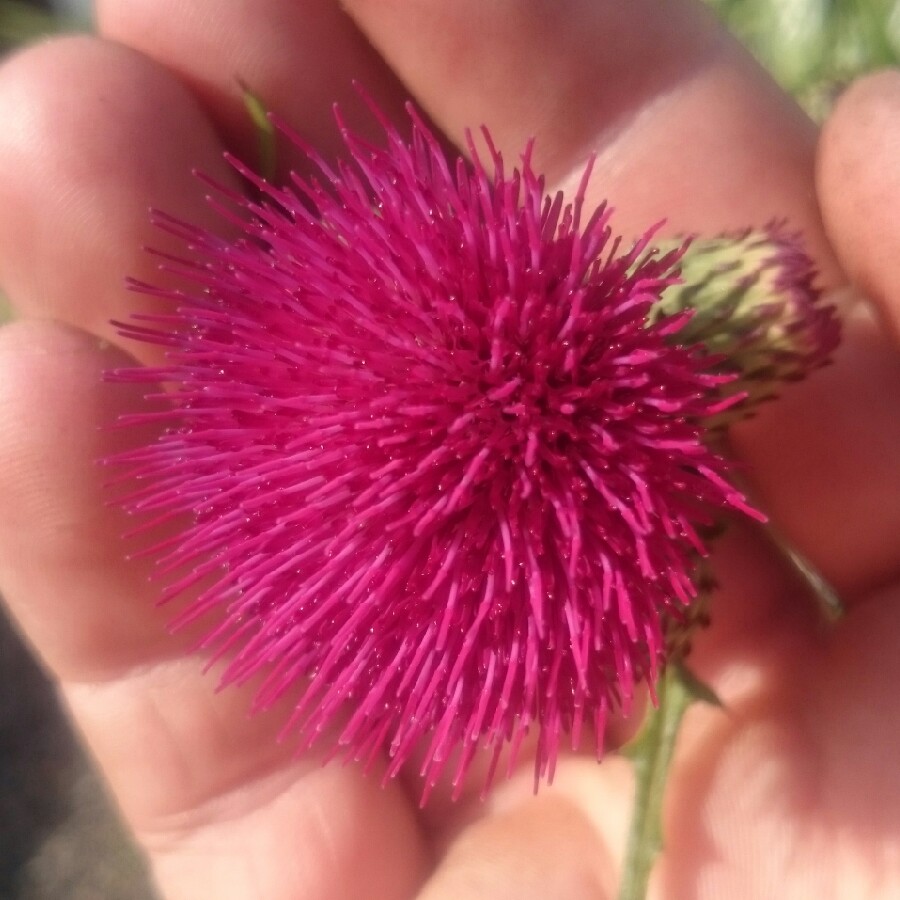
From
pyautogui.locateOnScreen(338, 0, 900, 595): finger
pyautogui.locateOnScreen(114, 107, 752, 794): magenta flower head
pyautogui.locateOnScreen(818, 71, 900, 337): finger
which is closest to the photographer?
pyautogui.locateOnScreen(114, 107, 752, 794): magenta flower head

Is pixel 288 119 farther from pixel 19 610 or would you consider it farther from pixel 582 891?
pixel 582 891

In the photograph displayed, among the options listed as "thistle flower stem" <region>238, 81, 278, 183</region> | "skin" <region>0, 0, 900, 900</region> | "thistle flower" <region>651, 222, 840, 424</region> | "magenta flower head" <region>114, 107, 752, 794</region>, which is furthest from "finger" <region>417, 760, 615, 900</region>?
"thistle flower stem" <region>238, 81, 278, 183</region>

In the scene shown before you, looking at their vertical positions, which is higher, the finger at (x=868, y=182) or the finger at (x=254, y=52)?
the finger at (x=254, y=52)

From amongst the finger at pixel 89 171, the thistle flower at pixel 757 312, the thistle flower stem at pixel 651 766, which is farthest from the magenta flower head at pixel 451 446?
the finger at pixel 89 171

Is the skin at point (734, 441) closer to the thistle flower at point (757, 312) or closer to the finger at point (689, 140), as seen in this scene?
the finger at point (689, 140)

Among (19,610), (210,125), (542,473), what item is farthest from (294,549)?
(210,125)

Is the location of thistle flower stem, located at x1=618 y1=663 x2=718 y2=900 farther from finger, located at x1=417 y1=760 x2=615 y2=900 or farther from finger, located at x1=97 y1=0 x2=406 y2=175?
finger, located at x1=97 y1=0 x2=406 y2=175

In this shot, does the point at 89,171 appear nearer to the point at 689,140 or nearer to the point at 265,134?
the point at 265,134
